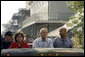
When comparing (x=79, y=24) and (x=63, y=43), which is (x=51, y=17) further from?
(x=79, y=24)

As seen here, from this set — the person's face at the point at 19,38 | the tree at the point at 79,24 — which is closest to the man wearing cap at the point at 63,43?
the tree at the point at 79,24

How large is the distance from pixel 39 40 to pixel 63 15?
28.5 m

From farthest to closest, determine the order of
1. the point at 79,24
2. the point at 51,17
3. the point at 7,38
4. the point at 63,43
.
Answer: the point at 51,17 < the point at 63,43 < the point at 7,38 < the point at 79,24

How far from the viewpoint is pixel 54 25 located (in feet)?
112

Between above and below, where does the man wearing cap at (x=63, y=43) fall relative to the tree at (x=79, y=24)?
below

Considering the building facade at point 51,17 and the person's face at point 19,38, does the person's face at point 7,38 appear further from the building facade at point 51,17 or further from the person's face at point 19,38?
the building facade at point 51,17

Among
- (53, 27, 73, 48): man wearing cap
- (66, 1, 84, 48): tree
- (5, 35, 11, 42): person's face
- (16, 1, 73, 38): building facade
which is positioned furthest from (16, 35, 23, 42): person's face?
(16, 1, 73, 38): building facade

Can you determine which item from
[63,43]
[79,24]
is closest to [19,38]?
[79,24]

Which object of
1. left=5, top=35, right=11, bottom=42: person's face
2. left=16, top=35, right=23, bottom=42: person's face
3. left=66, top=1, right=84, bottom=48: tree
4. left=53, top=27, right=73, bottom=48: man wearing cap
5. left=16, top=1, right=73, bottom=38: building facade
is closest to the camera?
left=66, top=1, right=84, bottom=48: tree

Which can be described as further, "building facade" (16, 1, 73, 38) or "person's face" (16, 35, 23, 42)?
"building facade" (16, 1, 73, 38)

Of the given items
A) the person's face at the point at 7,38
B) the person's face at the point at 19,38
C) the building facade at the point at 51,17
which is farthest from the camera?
the building facade at the point at 51,17

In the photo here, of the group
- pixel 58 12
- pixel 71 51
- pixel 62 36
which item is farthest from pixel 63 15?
pixel 71 51

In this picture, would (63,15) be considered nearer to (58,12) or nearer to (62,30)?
(58,12)

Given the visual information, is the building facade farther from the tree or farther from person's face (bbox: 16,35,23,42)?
person's face (bbox: 16,35,23,42)
